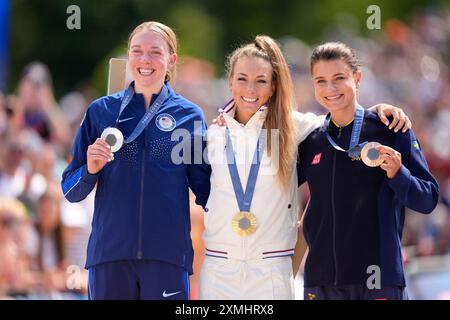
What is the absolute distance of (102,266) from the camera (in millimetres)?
5754

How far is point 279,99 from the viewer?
607 centimetres

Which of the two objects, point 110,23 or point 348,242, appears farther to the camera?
point 110,23

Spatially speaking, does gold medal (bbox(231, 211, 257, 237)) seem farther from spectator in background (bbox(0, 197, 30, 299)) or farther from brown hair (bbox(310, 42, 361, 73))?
spectator in background (bbox(0, 197, 30, 299))

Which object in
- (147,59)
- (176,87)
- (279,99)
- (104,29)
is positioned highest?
(104,29)

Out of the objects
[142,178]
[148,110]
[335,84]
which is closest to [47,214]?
[148,110]

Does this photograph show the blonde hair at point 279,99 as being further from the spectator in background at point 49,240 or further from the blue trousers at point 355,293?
the spectator in background at point 49,240

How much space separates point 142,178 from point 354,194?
1172 millimetres

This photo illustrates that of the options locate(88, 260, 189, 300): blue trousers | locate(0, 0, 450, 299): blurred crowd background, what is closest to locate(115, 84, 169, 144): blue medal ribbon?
locate(88, 260, 189, 300): blue trousers

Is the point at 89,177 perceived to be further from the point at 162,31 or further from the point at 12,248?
the point at 12,248

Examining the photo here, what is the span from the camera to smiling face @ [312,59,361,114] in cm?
597

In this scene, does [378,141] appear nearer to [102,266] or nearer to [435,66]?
[102,266]
